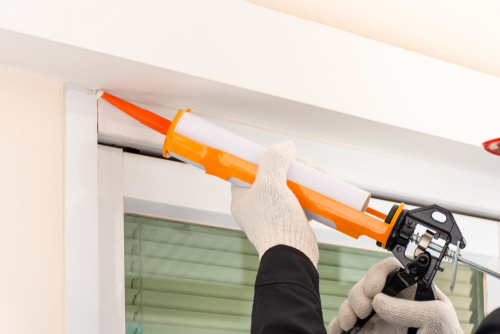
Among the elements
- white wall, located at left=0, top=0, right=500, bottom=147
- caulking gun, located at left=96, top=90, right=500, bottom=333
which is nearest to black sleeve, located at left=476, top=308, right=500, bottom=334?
caulking gun, located at left=96, top=90, right=500, bottom=333

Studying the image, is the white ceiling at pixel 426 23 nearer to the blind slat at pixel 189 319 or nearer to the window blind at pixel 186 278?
the window blind at pixel 186 278

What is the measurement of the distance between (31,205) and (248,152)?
0.96ft

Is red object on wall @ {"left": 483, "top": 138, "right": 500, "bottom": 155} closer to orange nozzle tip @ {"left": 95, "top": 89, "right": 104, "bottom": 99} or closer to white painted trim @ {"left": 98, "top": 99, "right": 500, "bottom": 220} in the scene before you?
white painted trim @ {"left": 98, "top": 99, "right": 500, "bottom": 220}

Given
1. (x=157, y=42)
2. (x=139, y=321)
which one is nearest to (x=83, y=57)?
(x=157, y=42)

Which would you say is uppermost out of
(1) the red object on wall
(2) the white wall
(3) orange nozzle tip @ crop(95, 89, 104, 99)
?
(2) the white wall

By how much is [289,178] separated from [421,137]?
35cm

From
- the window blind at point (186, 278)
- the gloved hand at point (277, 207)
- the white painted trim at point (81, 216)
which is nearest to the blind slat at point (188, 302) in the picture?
the window blind at point (186, 278)

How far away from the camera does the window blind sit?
77 cm

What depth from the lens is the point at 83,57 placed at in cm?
58

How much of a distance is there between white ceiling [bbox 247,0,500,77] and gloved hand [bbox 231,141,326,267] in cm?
34

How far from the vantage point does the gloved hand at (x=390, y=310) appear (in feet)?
2.10

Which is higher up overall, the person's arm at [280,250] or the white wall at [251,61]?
the white wall at [251,61]

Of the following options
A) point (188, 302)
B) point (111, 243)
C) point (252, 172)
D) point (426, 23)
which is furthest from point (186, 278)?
point (426, 23)

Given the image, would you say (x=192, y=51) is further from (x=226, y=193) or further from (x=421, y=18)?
(x=421, y=18)
